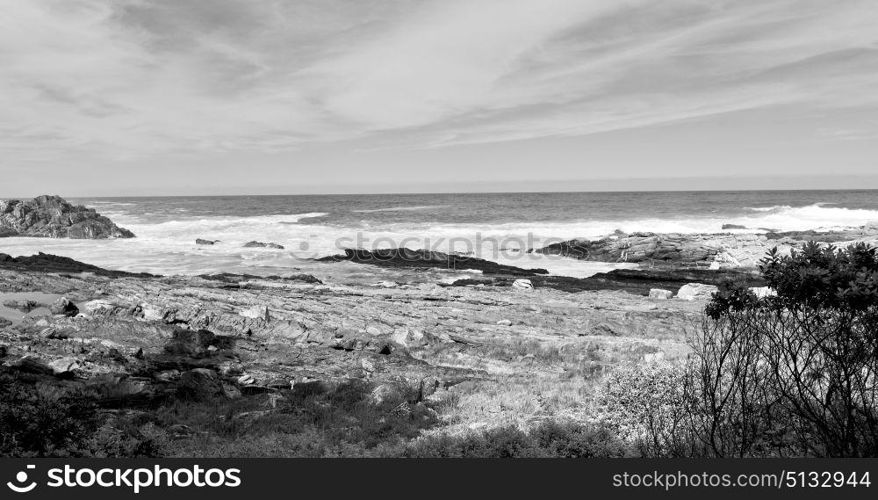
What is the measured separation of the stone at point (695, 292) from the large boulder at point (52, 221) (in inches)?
2057

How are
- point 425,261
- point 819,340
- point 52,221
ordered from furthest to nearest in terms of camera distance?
point 52,221, point 425,261, point 819,340

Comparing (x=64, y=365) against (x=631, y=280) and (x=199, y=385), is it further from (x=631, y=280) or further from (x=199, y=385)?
(x=631, y=280)

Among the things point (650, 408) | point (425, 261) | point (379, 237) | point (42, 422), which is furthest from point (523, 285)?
point (379, 237)

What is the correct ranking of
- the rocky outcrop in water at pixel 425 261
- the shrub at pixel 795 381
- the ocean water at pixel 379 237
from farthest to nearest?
1. the ocean water at pixel 379 237
2. the rocky outcrop in water at pixel 425 261
3. the shrub at pixel 795 381

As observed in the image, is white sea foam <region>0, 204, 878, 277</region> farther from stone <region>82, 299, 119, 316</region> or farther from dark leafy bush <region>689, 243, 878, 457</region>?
dark leafy bush <region>689, 243, 878, 457</region>

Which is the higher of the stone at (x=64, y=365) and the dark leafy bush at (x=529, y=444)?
the stone at (x=64, y=365)

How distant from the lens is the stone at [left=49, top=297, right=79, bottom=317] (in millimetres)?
14650

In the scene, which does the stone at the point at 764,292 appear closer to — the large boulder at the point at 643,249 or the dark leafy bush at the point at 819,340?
the dark leafy bush at the point at 819,340

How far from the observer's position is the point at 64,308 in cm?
1491

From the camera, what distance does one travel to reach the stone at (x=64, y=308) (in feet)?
48.1

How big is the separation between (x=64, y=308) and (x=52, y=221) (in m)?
49.2

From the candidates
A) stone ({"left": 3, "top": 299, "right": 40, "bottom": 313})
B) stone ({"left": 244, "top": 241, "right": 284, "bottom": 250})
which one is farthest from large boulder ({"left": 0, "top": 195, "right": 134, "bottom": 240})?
stone ({"left": 3, "top": 299, "right": 40, "bottom": 313})

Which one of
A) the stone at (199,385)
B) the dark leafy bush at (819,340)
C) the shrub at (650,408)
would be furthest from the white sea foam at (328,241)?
the dark leafy bush at (819,340)

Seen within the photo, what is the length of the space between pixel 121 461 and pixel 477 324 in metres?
13.5
